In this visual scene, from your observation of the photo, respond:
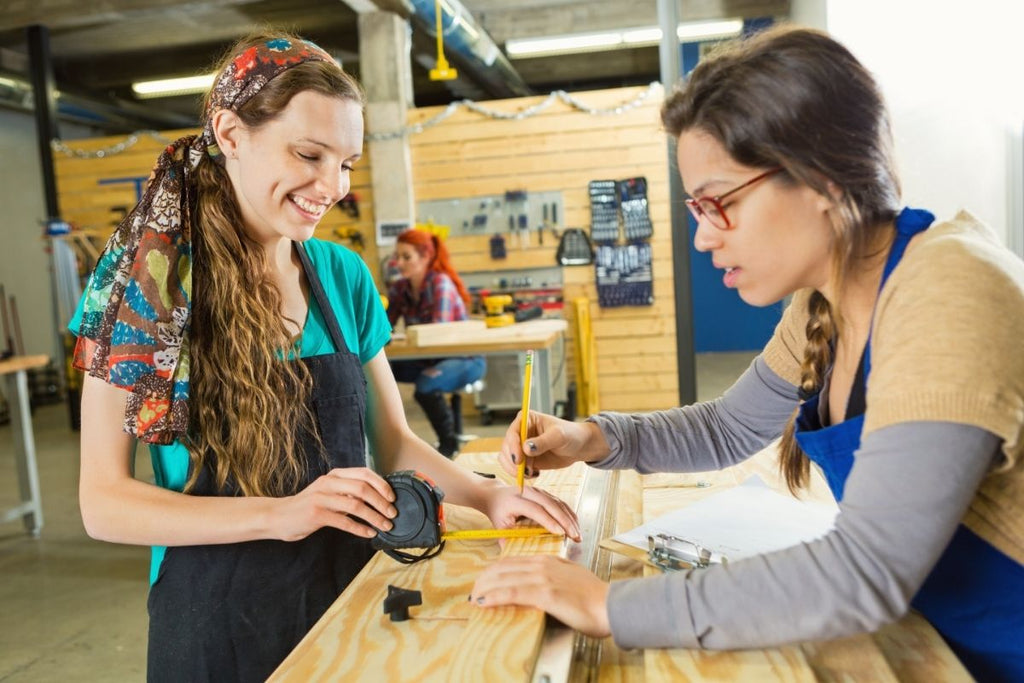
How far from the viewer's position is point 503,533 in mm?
1365

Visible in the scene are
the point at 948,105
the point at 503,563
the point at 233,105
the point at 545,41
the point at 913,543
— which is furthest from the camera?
the point at 545,41

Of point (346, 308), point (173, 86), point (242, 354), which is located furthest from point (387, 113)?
point (242, 354)

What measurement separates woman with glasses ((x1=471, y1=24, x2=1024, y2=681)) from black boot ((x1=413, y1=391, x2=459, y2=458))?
458cm

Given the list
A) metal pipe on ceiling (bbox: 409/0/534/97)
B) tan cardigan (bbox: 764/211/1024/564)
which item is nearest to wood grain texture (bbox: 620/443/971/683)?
tan cardigan (bbox: 764/211/1024/564)

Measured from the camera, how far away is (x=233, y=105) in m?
1.44

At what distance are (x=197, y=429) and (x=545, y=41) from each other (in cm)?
960

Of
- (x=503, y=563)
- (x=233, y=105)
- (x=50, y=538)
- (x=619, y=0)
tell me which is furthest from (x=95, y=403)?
(x=619, y=0)

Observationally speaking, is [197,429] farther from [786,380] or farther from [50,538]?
[50,538]

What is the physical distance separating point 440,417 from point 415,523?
181 inches

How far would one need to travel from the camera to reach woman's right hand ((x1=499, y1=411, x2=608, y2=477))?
1.47 metres

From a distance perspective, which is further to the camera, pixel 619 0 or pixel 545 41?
pixel 545 41

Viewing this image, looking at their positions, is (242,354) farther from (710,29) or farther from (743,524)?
(710,29)

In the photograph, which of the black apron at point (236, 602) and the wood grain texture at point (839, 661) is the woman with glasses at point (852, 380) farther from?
the black apron at point (236, 602)

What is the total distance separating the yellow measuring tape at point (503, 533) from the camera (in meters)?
1.36
